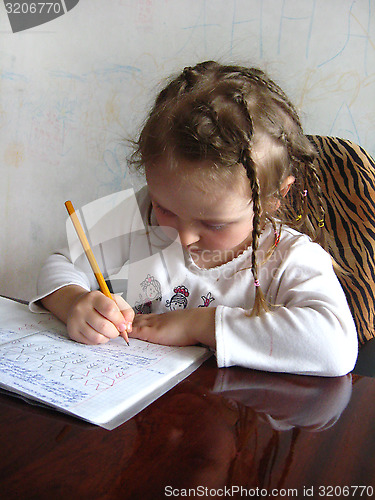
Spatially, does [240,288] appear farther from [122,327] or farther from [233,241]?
[122,327]

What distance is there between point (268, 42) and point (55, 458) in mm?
1352

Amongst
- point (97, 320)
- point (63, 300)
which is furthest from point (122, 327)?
point (63, 300)

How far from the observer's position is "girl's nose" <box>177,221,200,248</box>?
0.65 metres

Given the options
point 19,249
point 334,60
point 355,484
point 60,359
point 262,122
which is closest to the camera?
point 355,484

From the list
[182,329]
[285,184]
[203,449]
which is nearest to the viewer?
[203,449]

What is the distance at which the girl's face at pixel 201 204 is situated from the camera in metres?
0.61

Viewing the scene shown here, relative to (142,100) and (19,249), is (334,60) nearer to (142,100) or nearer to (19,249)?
(142,100)

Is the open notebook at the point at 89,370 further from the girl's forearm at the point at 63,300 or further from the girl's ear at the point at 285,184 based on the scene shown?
the girl's ear at the point at 285,184

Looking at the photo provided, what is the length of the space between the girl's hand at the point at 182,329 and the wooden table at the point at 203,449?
0.12m

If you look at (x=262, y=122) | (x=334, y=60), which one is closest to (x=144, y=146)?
(x=262, y=122)

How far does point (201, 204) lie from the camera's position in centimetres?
61

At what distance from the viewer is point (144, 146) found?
0.69 metres

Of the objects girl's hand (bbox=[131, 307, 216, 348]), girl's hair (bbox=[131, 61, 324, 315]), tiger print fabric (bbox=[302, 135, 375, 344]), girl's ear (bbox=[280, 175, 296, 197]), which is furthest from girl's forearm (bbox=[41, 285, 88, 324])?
tiger print fabric (bbox=[302, 135, 375, 344])

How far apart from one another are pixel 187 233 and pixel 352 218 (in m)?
0.38
